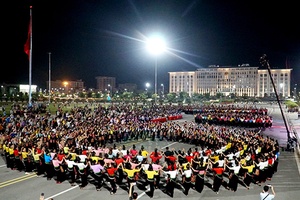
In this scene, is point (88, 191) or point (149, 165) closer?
point (149, 165)

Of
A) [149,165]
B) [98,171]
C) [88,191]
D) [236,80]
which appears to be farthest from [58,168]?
[236,80]

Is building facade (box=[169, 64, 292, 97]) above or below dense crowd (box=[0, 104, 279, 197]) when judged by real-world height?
above

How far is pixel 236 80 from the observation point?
536 feet

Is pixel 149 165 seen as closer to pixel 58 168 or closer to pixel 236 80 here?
pixel 58 168

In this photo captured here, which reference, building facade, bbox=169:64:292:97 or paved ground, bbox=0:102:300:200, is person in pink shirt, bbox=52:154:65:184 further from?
building facade, bbox=169:64:292:97

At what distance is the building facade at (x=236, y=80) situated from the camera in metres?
157

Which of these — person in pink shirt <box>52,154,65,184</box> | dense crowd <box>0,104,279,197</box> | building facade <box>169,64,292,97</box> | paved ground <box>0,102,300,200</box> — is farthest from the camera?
building facade <box>169,64,292,97</box>

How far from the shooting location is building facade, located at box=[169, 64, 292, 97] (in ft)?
516

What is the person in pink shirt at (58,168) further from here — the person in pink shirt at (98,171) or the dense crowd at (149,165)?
the person in pink shirt at (98,171)

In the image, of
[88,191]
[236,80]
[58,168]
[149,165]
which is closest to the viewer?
[149,165]

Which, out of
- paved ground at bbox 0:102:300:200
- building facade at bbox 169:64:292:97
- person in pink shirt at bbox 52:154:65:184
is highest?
building facade at bbox 169:64:292:97

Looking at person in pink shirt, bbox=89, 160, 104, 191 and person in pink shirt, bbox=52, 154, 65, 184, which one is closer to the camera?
person in pink shirt, bbox=89, 160, 104, 191

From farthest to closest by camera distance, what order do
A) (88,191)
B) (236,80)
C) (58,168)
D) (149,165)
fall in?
(236,80)
(58,168)
(88,191)
(149,165)

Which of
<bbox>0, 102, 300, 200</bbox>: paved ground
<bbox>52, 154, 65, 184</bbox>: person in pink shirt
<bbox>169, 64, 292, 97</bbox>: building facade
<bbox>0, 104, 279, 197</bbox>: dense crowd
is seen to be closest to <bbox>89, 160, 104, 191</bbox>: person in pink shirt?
<bbox>0, 104, 279, 197</bbox>: dense crowd
